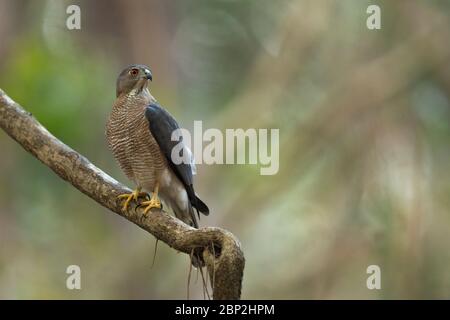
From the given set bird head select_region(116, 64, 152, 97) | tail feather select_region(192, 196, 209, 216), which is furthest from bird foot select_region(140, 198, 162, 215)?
bird head select_region(116, 64, 152, 97)

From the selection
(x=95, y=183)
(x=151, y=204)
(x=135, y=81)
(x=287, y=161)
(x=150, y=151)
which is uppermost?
(x=287, y=161)

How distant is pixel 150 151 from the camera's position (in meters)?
5.21

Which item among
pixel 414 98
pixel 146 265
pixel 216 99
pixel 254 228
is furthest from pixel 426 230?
pixel 216 99

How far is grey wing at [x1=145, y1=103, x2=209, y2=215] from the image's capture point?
5.20 meters

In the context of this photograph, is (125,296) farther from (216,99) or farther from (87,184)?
(87,184)

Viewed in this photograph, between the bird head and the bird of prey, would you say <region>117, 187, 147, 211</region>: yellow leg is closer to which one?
the bird of prey

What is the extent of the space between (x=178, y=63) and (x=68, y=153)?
669 centimetres

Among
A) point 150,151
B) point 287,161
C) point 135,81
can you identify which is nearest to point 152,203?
point 150,151

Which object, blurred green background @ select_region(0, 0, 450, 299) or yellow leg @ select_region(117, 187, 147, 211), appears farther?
blurred green background @ select_region(0, 0, 450, 299)

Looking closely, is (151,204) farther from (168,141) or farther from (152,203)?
(168,141)

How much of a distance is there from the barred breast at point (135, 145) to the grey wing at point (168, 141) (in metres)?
0.04

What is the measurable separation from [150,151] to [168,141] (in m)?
0.15

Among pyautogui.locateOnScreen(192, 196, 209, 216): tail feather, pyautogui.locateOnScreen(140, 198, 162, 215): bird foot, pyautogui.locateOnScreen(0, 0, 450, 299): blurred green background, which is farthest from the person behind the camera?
pyautogui.locateOnScreen(0, 0, 450, 299): blurred green background

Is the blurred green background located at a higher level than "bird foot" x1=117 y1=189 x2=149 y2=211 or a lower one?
higher
